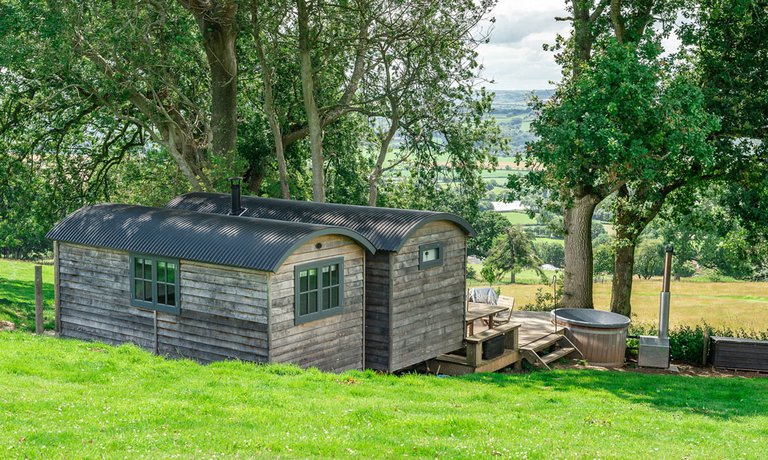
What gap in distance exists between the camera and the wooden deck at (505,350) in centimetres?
1625

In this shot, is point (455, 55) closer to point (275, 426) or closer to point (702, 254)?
point (275, 426)

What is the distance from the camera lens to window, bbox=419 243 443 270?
607 inches

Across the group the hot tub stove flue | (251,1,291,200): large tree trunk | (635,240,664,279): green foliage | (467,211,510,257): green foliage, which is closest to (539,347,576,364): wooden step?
the hot tub stove flue

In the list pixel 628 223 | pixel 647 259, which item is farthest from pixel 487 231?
pixel 628 223

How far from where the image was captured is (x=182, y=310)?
1428cm

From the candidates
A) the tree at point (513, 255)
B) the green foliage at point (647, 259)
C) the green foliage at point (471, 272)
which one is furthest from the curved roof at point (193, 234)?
the green foliage at point (647, 259)

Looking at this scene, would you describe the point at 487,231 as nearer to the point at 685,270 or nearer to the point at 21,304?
the point at 685,270

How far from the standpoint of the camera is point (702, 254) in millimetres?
56625

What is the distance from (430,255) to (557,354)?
4.91 m

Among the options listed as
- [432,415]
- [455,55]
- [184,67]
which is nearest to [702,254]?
[455,55]

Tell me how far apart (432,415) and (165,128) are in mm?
17589

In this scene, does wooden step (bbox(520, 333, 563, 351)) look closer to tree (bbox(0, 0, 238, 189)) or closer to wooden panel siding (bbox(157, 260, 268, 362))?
wooden panel siding (bbox(157, 260, 268, 362))

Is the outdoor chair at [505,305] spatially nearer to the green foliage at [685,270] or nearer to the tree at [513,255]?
the tree at [513,255]

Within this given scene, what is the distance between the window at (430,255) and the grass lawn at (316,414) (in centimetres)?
248
